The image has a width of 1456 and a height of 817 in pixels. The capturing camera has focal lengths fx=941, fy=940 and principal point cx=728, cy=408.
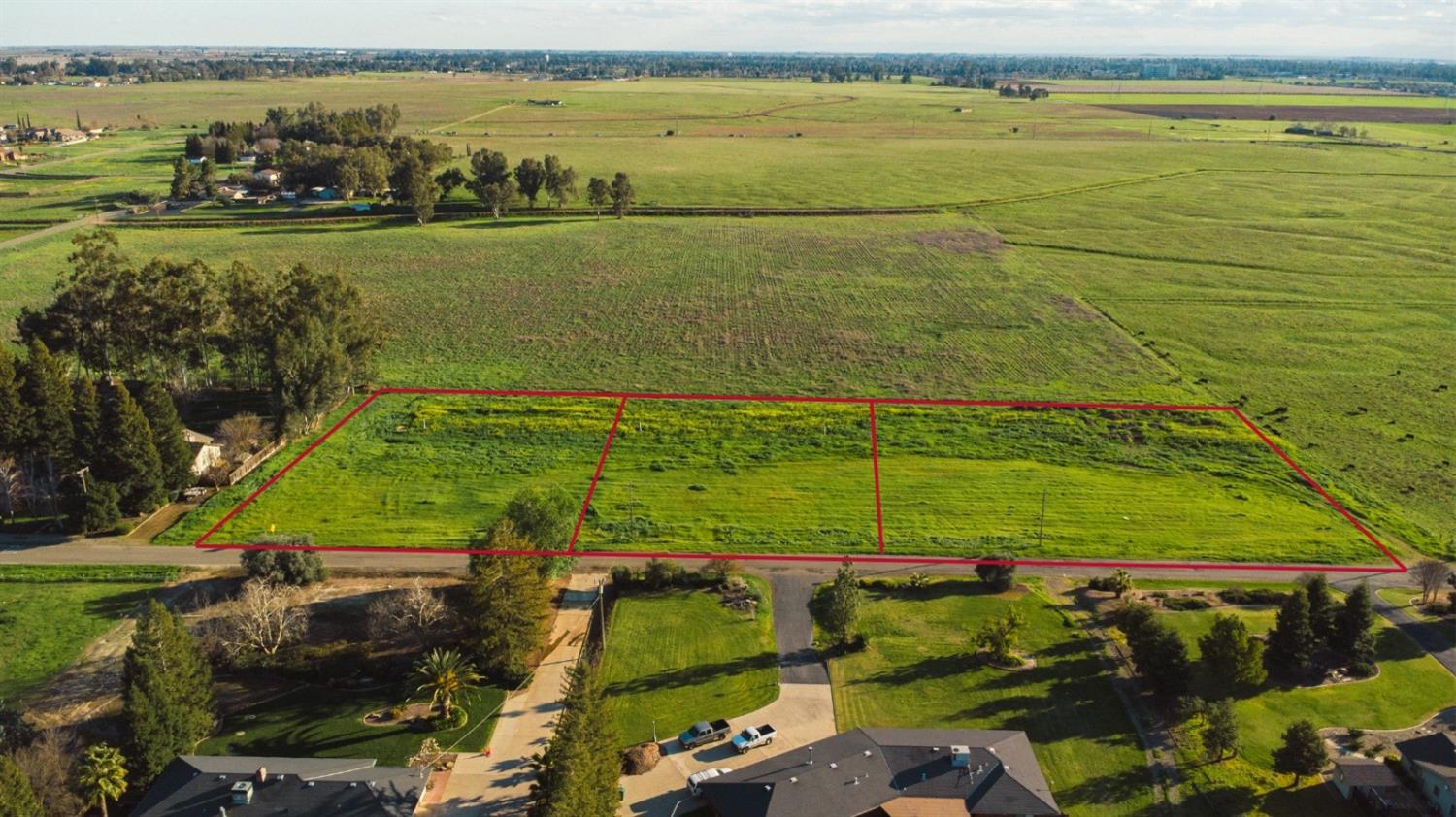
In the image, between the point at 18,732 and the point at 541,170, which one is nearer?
the point at 18,732

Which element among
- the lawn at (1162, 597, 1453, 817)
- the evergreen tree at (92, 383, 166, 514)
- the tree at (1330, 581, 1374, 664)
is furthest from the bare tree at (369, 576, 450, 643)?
the tree at (1330, 581, 1374, 664)

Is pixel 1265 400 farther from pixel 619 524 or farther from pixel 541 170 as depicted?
pixel 541 170

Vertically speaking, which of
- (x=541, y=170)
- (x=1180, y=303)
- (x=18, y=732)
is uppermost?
(x=541, y=170)

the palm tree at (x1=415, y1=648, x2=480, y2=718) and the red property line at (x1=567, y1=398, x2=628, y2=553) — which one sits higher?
the red property line at (x1=567, y1=398, x2=628, y2=553)

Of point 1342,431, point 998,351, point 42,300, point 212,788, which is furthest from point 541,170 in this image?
point 212,788

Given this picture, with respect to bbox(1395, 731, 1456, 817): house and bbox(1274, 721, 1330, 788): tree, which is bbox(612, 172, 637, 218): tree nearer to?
bbox(1274, 721, 1330, 788): tree

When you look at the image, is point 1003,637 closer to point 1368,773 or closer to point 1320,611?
point 1368,773

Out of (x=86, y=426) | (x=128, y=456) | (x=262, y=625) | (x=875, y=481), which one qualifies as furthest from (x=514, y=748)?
(x=86, y=426)
